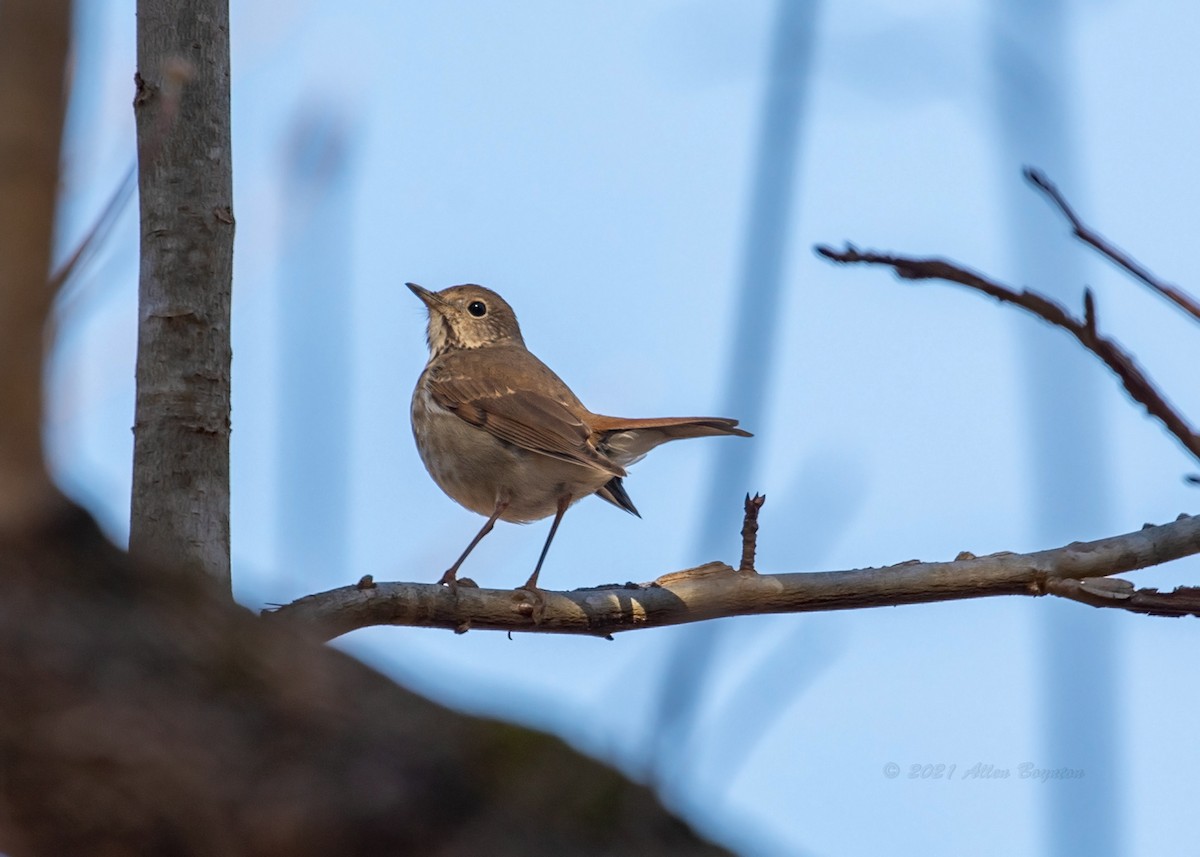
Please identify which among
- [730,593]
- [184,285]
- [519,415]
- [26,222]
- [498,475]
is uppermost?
[519,415]

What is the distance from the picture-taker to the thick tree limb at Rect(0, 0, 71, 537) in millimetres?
1366

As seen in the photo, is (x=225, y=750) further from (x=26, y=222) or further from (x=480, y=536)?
(x=480, y=536)

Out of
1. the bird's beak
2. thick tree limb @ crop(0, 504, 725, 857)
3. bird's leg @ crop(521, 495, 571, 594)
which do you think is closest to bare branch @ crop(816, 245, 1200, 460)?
thick tree limb @ crop(0, 504, 725, 857)

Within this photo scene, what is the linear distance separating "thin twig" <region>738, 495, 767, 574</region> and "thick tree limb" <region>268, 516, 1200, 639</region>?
4cm

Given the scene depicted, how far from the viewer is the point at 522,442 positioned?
7.02 meters

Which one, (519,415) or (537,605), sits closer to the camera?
(537,605)

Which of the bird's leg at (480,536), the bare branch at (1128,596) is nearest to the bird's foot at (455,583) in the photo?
the bird's leg at (480,536)

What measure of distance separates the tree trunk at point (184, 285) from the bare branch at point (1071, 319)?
7.34ft

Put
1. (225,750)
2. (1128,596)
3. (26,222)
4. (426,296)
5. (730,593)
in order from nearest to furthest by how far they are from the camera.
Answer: (225,750) < (26,222) < (1128,596) < (730,593) < (426,296)

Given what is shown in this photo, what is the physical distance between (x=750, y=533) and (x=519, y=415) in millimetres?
3003

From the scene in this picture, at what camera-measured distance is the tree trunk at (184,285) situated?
3947 millimetres

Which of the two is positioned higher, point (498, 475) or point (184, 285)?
point (184, 285)

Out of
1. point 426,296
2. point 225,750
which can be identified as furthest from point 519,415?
point 225,750

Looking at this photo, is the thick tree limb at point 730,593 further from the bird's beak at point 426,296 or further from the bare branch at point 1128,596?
the bird's beak at point 426,296
